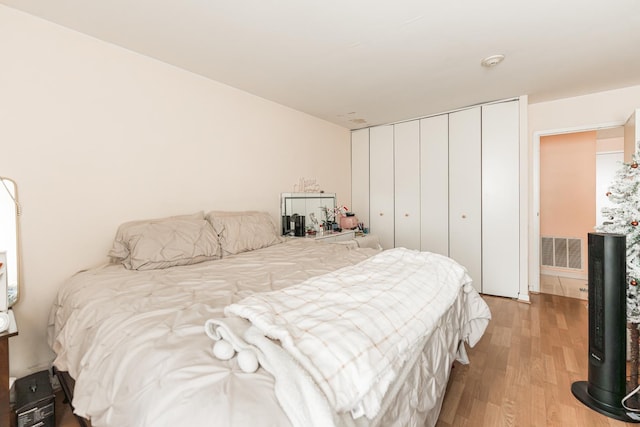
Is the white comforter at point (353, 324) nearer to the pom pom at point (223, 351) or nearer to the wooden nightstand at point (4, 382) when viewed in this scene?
the pom pom at point (223, 351)

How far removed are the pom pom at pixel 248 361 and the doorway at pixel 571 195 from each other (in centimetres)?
509

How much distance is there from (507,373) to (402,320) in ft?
4.91

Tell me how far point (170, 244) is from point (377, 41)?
2159 millimetres

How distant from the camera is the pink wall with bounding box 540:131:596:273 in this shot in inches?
180

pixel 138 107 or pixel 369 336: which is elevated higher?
pixel 138 107

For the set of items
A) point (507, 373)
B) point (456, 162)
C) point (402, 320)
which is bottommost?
point (507, 373)

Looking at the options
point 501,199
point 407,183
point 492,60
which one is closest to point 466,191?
point 501,199

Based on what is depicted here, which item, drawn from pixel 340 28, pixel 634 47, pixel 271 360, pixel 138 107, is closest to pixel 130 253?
pixel 138 107

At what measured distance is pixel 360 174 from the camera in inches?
198

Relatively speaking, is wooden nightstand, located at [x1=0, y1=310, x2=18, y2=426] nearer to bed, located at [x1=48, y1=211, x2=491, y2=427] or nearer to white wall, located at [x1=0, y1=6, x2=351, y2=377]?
bed, located at [x1=48, y1=211, x2=491, y2=427]

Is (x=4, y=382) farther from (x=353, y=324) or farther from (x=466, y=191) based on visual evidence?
(x=466, y=191)

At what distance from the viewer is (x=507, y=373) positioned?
2061 millimetres

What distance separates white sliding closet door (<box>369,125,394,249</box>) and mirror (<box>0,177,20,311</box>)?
414 centimetres

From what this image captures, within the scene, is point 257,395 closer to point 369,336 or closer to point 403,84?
point 369,336
